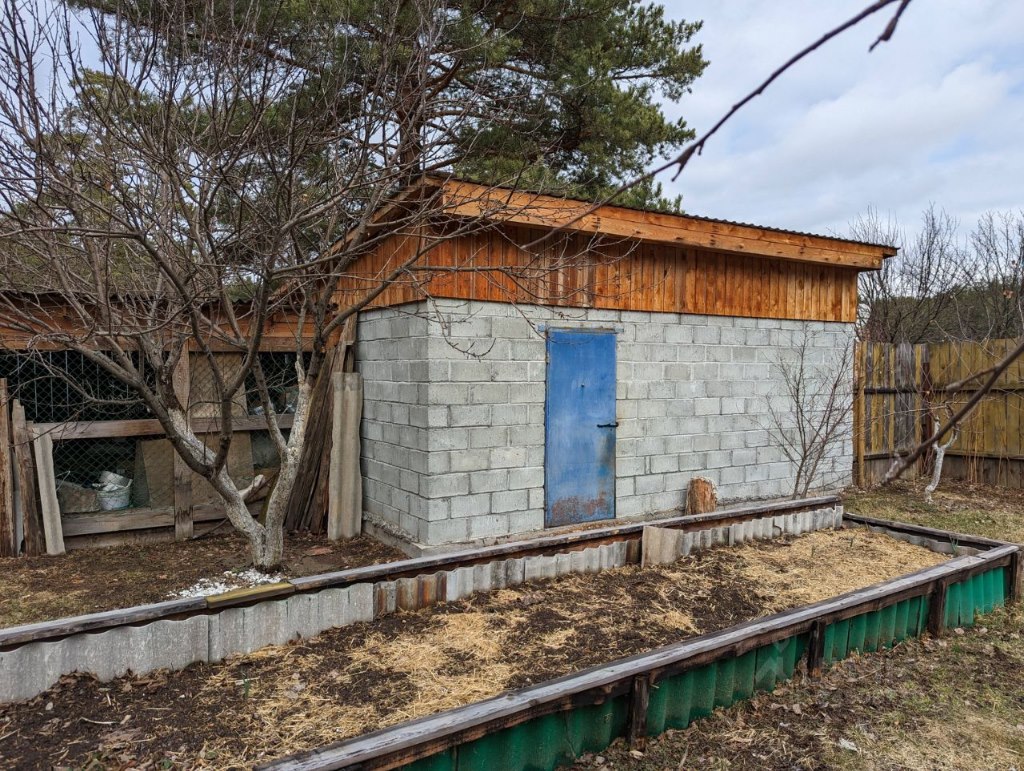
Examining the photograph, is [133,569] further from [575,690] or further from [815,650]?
[815,650]

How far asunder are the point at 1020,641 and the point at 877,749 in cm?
195

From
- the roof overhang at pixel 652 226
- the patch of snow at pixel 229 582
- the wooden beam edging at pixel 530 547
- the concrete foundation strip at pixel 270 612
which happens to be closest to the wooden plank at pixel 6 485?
the patch of snow at pixel 229 582

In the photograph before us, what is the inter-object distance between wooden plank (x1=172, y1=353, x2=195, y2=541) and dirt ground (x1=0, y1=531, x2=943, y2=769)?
353 cm

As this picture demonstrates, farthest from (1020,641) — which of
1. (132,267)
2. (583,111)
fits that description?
(583,111)

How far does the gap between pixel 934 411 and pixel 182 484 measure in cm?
915

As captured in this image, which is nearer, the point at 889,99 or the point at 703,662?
the point at 889,99

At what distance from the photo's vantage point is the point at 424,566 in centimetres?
395

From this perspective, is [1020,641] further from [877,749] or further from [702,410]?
[702,410]

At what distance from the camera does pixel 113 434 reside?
6.00 m

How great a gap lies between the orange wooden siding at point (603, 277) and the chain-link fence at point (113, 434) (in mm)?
1791

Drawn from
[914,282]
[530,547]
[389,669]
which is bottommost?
[389,669]

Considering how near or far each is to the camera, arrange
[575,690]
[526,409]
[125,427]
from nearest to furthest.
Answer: [575,690] < [526,409] < [125,427]

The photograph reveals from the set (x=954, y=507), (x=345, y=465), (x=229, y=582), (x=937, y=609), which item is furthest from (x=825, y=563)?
(x=229, y=582)

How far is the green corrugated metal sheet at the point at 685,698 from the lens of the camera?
243 cm
